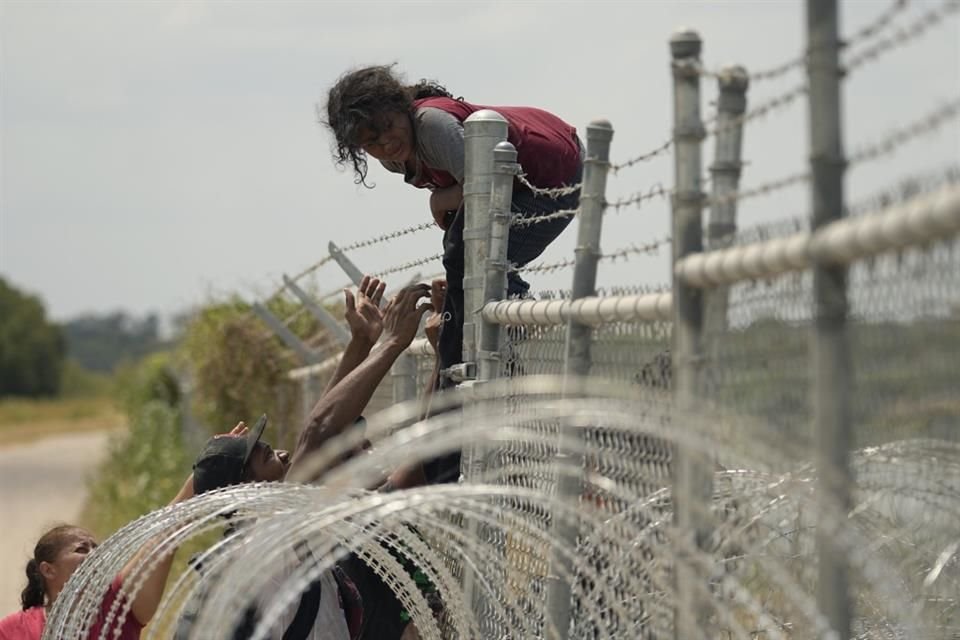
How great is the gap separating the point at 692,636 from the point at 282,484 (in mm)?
1594

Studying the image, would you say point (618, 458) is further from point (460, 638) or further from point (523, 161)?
point (523, 161)

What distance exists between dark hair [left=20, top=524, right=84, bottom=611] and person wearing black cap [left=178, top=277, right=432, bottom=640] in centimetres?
73

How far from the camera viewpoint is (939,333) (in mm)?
2580

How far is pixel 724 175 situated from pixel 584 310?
2.21 ft

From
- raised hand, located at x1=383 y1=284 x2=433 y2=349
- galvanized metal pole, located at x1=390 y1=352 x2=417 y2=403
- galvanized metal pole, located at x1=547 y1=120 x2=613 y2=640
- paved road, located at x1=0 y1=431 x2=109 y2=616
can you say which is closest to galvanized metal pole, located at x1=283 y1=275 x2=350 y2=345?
galvanized metal pole, located at x1=390 y1=352 x2=417 y2=403

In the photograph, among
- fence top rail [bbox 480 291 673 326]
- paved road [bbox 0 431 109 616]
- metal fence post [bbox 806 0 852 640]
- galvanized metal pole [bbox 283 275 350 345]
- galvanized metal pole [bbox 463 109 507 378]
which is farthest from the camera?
paved road [bbox 0 431 109 616]

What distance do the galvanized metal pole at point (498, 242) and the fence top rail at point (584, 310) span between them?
0.06m

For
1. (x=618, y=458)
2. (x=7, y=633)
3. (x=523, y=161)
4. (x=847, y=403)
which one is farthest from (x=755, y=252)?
(x=7, y=633)

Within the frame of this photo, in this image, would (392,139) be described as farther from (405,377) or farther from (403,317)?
(405,377)

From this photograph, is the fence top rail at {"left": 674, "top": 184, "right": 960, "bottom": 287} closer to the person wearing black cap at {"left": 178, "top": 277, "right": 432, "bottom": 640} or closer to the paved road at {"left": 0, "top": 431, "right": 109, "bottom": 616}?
the person wearing black cap at {"left": 178, "top": 277, "right": 432, "bottom": 640}

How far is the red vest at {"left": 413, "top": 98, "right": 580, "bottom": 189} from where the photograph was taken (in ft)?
18.1

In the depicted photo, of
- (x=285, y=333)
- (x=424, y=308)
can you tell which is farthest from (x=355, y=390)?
(x=285, y=333)

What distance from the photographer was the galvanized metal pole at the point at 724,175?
323cm

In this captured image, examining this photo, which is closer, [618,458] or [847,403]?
[847,403]
